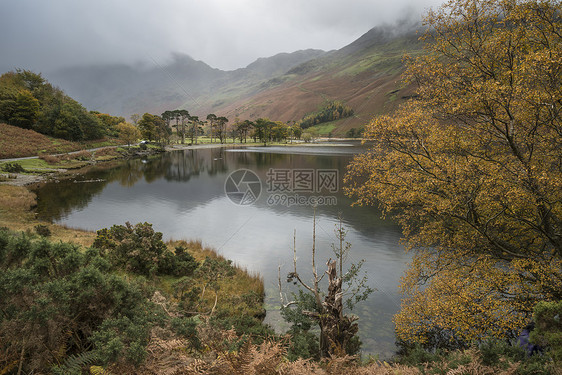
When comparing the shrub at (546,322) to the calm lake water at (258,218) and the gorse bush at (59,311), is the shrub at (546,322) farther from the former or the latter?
the gorse bush at (59,311)

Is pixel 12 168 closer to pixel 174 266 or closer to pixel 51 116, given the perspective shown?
pixel 51 116

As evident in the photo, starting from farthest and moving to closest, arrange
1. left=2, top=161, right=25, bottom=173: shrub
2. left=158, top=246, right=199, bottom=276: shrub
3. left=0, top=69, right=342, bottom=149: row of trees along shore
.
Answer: left=0, top=69, right=342, bottom=149: row of trees along shore, left=2, top=161, right=25, bottom=173: shrub, left=158, top=246, right=199, bottom=276: shrub

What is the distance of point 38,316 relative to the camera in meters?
4.51

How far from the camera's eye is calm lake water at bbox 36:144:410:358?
16.6 m

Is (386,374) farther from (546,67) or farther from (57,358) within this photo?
(546,67)

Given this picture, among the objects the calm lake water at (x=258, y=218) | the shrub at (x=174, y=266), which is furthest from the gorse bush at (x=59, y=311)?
the shrub at (x=174, y=266)

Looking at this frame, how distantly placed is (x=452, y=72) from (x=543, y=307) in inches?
361

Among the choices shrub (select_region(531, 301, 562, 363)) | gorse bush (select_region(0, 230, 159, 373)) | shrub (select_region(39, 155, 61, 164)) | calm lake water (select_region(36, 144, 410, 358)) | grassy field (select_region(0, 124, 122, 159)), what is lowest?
calm lake water (select_region(36, 144, 410, 358))

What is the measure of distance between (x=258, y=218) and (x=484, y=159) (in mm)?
23190
